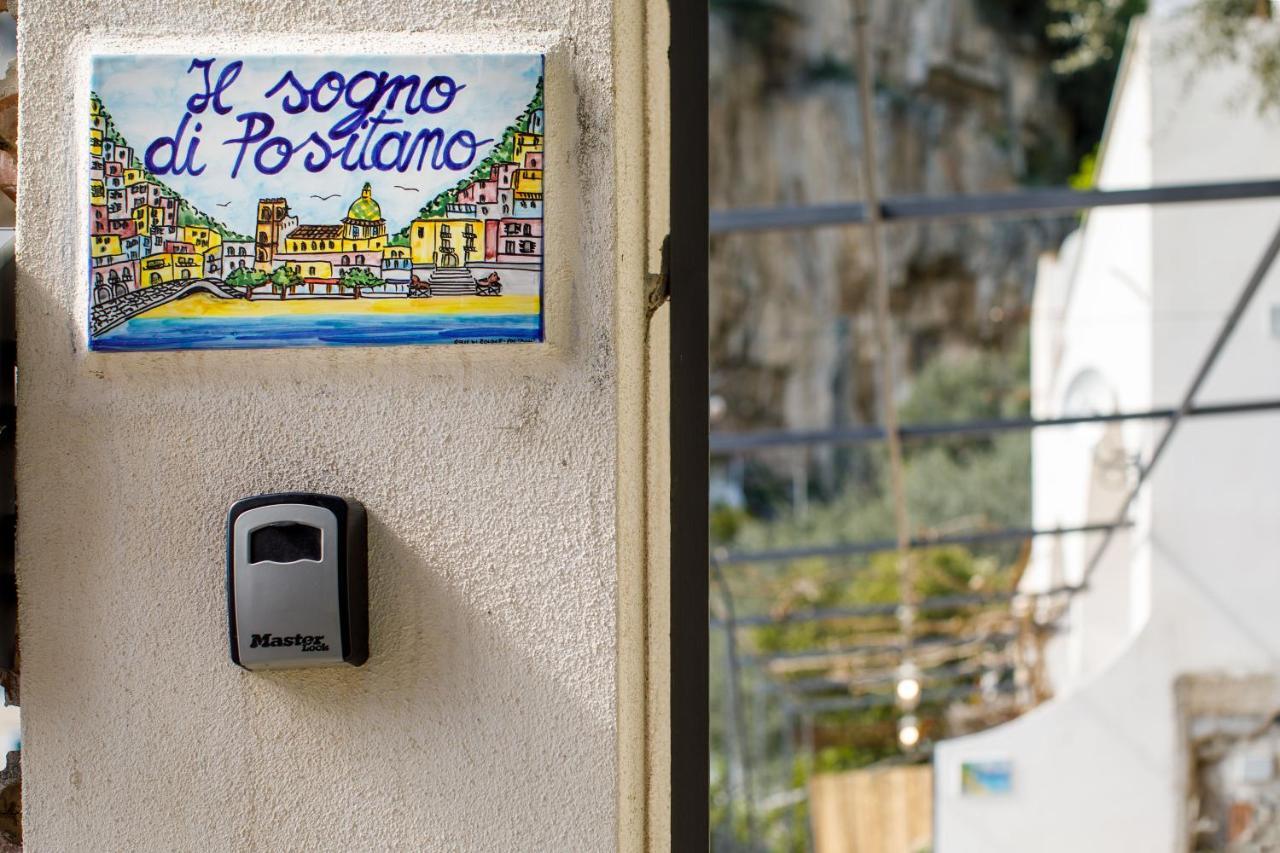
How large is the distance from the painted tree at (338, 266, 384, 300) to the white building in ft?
19.1

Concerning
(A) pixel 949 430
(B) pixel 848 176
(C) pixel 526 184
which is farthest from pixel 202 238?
(B) pixel 848 176

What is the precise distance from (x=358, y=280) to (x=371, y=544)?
22 cm

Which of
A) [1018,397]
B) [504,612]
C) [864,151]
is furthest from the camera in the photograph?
[1018,397]

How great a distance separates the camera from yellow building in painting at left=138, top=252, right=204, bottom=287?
3.12 feet

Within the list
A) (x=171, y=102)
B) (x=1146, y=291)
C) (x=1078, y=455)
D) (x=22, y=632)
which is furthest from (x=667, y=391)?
(x=1078, y=455)

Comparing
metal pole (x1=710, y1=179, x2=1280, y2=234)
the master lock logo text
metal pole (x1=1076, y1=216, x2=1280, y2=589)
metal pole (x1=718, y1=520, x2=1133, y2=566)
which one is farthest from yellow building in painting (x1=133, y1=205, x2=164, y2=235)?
metal pole (x1=718, y1=520, x2=1133, y2=566)

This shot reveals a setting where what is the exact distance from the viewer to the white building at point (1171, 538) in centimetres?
596

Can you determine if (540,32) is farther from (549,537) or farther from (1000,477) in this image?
(1000,477)

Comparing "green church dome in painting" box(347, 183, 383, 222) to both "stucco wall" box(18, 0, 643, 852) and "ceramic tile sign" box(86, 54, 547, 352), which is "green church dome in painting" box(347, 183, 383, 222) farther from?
"stucco wall" box(18, 0, 643, 852)

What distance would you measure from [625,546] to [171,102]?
1.73ft

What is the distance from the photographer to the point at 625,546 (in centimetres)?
97

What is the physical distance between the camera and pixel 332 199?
940 millimetres

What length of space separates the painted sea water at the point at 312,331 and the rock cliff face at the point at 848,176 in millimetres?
18450

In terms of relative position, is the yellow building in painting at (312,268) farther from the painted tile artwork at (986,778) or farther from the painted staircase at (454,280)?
the painted tile artwork at (986,778)
